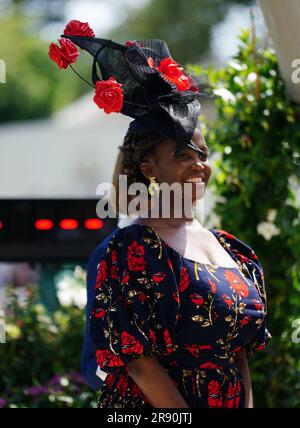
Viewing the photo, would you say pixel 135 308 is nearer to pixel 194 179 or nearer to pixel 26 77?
pixel 194 179

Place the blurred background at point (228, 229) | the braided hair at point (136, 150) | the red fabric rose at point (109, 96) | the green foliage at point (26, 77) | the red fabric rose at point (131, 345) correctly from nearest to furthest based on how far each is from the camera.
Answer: the red fabric rose at point (131, 345) → the red fabric rose at point (109, 96) → the braided hair at point (136, 150) → the blurred background at point (228, 229) → the green foliage at point (26, 77)

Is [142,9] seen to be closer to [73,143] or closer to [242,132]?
[73,143]

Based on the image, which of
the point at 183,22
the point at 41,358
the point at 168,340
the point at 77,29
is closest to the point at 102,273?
the point at 168,340

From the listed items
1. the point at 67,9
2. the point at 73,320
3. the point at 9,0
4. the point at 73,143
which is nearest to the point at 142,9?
the point at 67,9

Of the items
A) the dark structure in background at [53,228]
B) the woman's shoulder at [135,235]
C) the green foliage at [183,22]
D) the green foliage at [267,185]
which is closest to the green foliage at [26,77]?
the green foliage at [183,22]

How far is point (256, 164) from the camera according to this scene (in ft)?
12.0

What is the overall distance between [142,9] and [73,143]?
33539 millimetres

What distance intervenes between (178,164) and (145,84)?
25cm

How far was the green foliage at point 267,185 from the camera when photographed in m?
3.69

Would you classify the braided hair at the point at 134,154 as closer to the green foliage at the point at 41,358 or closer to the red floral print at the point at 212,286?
the red floral print at the point at 212,286

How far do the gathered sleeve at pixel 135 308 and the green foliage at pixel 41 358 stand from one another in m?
1.54

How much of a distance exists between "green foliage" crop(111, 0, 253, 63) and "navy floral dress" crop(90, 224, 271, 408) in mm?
33880

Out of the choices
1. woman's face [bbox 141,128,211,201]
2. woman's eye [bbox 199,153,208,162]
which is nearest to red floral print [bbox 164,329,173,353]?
woman's face [bbox 141,128,211,201]

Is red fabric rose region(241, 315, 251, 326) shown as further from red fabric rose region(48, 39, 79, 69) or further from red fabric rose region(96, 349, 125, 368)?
red fabric rose region(48, 39, 79, 69)
